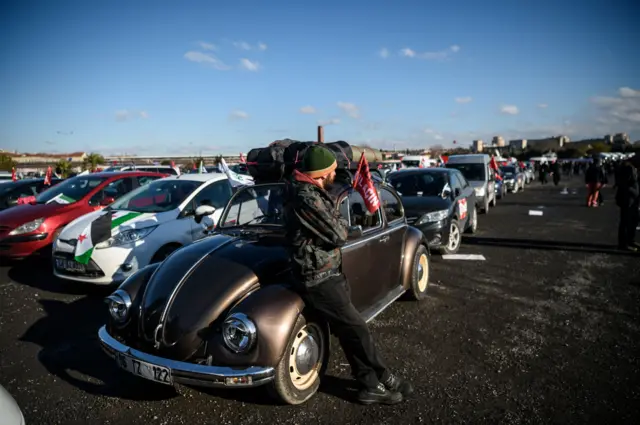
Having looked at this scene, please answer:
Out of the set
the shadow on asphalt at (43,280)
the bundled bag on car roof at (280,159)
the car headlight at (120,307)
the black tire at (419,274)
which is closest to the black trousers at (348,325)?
the car headlight at (120,307)

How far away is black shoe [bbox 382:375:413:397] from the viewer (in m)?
3.21

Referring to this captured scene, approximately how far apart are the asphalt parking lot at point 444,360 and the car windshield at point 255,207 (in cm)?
165

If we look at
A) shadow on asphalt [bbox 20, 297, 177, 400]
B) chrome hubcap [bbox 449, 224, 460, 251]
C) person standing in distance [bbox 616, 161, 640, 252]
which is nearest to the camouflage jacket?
shadow on asphalt [bbox 20, 297, 177, 400]

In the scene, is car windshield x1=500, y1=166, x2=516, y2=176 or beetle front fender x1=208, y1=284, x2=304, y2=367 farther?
car windshield x1=500, y1=166, x2=516, y2=176

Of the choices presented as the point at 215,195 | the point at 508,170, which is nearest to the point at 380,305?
the point at 215,195

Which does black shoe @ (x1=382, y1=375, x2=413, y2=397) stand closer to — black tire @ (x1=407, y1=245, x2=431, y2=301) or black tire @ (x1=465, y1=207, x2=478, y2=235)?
black tire @ (x1=407, y1=245, x2=431, y2=301)

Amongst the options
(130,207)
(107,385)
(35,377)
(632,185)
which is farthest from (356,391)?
(632,185)

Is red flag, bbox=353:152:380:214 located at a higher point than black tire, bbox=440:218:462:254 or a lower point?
higher

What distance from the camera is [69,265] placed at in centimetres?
584

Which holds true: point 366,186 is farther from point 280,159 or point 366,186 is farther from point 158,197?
point 158,197

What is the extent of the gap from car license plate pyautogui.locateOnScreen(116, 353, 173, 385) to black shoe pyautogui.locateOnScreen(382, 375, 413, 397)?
5.36 ft

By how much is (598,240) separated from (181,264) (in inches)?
383

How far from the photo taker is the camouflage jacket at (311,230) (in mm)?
2895

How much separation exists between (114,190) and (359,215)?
6.39 metres
